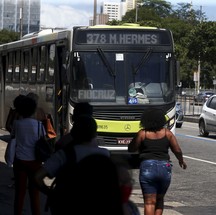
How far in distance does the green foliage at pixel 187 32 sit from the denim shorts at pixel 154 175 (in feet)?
137

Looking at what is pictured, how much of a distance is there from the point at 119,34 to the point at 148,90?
1.52m

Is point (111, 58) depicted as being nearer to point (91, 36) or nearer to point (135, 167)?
point (91, 36)

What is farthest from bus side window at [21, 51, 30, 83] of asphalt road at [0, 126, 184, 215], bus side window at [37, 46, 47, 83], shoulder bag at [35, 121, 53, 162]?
shoulder bag at [35, 121, 53, 162]

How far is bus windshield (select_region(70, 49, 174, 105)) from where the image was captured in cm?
1608

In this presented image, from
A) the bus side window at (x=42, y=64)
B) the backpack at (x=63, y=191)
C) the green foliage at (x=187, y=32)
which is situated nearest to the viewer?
the backpack at (x=63, y=191)

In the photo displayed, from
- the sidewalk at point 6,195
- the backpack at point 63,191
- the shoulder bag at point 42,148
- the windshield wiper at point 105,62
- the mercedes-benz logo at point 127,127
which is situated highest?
the windshield wiper at point 105,62

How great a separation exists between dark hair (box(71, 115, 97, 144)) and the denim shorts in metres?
2.66

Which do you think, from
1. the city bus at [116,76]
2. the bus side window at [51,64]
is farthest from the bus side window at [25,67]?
the city bus at [116,76]

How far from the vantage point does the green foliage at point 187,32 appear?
50062 mm

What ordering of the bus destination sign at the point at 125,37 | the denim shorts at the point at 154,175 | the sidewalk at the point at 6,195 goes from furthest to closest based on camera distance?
1. the bus destination sign at the point at 125,37
2. the sidewalk at the point at 6,195
3. the denim shorts at the point at 154,175

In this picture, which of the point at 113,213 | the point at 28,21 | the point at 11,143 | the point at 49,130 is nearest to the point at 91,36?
the point at 49,130

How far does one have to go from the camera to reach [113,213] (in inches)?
158

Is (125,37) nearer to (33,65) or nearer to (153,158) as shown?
(33,65)

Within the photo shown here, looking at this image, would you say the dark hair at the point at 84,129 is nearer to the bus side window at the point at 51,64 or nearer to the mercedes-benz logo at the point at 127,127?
the mercedes-benz logo at the point at 127,127
